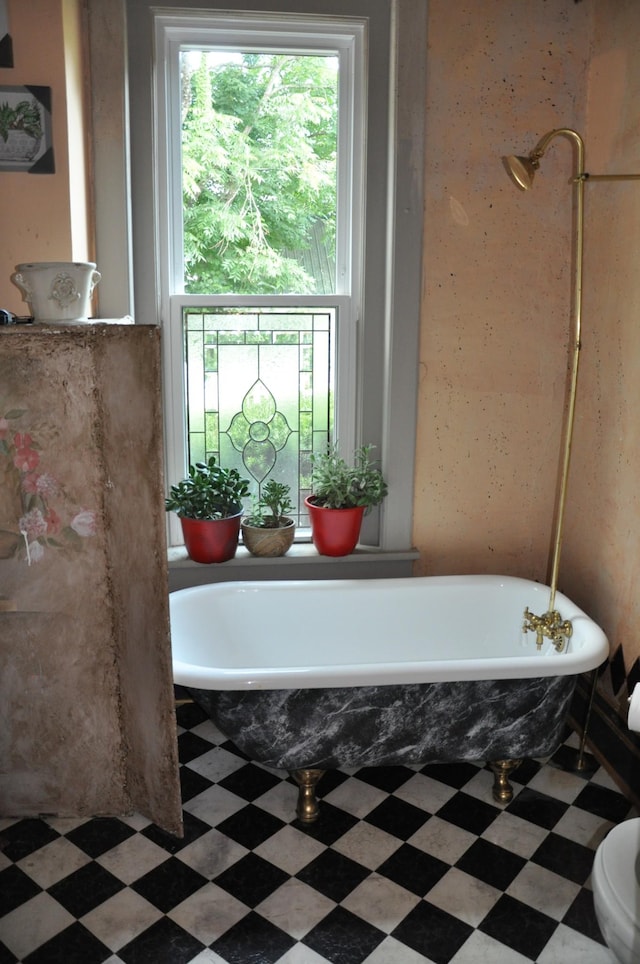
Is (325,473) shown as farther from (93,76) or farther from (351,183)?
(93,76)

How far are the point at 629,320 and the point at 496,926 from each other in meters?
1.89

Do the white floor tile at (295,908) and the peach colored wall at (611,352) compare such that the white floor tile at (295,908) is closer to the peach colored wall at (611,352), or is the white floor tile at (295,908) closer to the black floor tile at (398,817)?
the black floor tile at (398,817)

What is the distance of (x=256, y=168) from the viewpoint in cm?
309

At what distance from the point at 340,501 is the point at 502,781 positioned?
1114mm

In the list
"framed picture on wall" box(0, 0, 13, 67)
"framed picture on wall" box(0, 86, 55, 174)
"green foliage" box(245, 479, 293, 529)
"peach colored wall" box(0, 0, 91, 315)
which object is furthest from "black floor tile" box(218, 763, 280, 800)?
"framed picture on wall" box(0, 0, 13, 67)

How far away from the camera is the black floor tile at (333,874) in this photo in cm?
227

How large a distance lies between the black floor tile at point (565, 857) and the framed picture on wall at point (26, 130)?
250 centimetres

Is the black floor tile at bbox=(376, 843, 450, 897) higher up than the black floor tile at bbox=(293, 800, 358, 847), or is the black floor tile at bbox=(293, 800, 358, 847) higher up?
the black floor tile at bbox=(293, 800, 358, 847)

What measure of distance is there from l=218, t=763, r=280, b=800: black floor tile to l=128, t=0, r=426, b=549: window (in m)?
0.97

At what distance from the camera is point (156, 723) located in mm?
2369

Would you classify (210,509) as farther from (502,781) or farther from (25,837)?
(502,781)

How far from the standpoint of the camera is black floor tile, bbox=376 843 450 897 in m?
2.29

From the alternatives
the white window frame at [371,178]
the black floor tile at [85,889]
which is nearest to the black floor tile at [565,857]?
the black floor tile at [85,889]

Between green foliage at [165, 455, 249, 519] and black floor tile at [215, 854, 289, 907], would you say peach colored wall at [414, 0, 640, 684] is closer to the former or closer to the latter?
green foliage at [165, 455, 249, 519]
